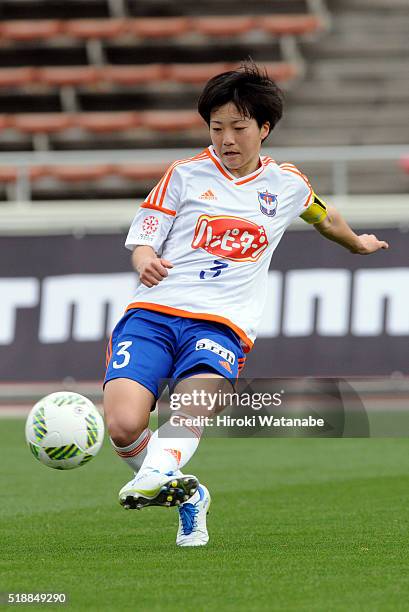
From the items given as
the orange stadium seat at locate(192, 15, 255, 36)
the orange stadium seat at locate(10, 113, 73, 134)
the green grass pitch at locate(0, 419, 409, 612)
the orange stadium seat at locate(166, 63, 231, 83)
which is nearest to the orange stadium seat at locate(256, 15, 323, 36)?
the orange stadium seat at locate(192, 15, 255, 36)

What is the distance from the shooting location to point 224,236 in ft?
17.6

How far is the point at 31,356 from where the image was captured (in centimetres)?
1412

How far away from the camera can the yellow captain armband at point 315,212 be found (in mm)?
5824

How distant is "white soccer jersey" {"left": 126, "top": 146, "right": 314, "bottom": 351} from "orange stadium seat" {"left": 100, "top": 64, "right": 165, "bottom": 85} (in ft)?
48.4

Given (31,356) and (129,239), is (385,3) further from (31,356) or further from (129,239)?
(129,239)

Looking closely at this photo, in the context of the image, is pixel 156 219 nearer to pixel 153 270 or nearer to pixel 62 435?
pixel 153 270

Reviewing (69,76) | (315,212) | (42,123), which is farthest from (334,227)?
(69,76)

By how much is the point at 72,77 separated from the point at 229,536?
15.0 m

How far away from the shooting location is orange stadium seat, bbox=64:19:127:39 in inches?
794

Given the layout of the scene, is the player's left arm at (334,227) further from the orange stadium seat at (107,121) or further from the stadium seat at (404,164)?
the orange stadium seat at (107,121)

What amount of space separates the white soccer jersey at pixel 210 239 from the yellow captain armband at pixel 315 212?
311 millimetres

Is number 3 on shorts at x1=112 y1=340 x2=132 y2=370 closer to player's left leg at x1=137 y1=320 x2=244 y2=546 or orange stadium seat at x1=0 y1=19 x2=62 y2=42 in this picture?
player's left leg at x1=137 y1=320 x2=244 y2=546

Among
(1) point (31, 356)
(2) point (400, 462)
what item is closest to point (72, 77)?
(1) point (31, 356)

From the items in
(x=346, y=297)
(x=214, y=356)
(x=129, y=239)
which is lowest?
(x=346, y=297)
